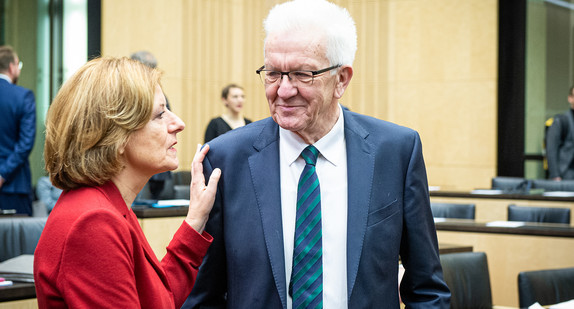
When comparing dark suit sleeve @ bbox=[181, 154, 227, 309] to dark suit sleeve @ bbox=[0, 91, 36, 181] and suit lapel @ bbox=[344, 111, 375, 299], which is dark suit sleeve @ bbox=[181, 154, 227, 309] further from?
dark suit sleeve @ bbox=[0, 91, 36, 181]

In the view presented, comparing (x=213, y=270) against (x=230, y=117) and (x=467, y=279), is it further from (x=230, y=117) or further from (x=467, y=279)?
(x=230, y=117)

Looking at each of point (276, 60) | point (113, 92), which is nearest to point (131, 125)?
point (113, 92)

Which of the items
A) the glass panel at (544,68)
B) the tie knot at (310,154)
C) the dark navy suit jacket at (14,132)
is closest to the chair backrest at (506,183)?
the glass panel at (544,68)

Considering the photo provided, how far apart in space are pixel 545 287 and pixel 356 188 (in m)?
1.83

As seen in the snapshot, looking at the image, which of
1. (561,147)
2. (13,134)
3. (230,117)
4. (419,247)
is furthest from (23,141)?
(561,147)

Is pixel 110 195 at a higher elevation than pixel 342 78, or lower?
lower

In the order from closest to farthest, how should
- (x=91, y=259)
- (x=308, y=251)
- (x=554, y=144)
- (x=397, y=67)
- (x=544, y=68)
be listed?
(x=91, y=259) → (x=308, y=251) → (x=554, y=144) → (x=544, y=68) → (x=397, y=67)

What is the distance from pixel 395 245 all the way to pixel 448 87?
30.7ft

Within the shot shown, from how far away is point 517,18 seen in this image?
1048 cm

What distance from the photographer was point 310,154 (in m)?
1.87

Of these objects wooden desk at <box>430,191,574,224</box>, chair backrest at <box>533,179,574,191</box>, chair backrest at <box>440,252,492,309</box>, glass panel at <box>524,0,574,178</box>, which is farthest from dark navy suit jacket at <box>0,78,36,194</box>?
glass panel at <box>524,0,574,178</box>

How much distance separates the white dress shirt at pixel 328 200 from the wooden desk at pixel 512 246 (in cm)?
334

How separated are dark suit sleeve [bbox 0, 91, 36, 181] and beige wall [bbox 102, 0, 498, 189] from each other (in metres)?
4.75

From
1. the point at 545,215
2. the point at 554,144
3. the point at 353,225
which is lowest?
the point at 545,215
